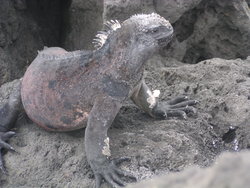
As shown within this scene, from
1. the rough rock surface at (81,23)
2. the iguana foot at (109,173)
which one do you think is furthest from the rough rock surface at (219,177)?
the rough rock surface at (81,23)

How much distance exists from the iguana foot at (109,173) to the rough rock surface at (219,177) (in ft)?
5.97

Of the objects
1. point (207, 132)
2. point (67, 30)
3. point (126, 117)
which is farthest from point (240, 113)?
point (67, 30)

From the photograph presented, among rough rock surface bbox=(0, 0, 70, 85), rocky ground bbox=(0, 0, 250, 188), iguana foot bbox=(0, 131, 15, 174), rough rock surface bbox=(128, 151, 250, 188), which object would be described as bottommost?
rough rock surface bbox=(0, 0, 70, 85)

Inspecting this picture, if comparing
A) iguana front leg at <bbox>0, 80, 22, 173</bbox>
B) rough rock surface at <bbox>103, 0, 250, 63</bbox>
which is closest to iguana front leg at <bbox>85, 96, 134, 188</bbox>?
iguana front leg at <bbox>0, 80, 22, 173</bbox>

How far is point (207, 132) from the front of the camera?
352 centimetres

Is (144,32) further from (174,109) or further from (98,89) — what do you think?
(174,109)

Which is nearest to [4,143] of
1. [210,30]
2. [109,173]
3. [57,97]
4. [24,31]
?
[57,97]

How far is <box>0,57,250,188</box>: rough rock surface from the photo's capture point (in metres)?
3.19

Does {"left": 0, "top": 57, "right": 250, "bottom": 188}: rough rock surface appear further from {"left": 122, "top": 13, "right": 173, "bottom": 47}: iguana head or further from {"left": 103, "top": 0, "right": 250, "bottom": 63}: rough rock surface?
{"left": 103, "top": 0, "right": 250, "bottom": 63}: rough rock surface

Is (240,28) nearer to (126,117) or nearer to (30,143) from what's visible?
(126,117)

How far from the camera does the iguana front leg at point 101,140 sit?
3.13m

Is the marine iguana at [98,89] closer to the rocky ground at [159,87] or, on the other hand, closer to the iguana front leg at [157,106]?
the iguana front leg at [157,106]

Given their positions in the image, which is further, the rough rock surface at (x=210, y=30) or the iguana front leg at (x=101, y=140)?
the rough rock surface at (x=210, y=30)

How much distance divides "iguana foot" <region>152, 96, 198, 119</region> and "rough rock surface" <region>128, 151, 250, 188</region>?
2466 mm
